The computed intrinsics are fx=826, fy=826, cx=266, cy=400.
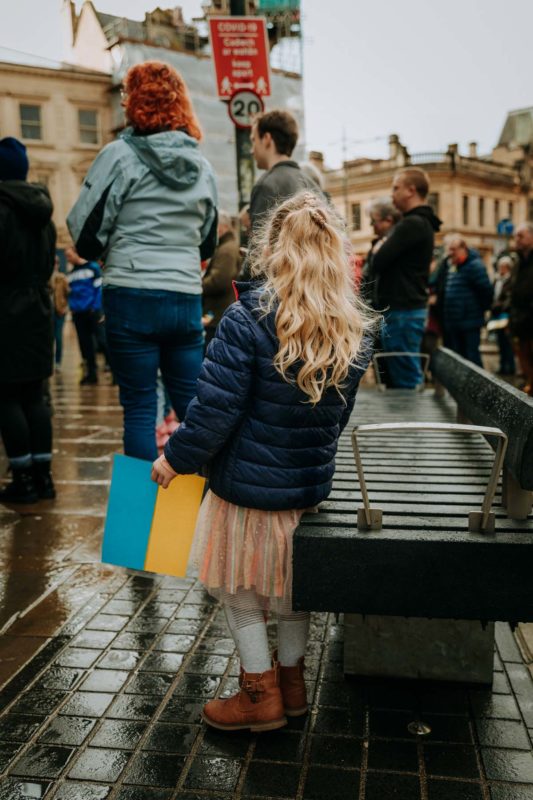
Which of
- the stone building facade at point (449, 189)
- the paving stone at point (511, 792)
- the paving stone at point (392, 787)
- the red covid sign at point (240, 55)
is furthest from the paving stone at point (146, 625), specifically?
the stone building facade at point (449, 189)

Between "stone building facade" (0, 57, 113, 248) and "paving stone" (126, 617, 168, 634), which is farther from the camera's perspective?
"stone building facade" (0, 57, 113, 248)

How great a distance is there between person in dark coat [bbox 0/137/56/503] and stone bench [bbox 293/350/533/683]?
2.37 meters

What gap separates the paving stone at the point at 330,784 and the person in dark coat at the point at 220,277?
480cm

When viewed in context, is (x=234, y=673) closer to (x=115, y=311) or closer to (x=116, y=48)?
(x=115, y=311)

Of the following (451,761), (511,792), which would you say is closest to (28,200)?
(451,761)

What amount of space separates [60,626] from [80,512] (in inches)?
65.4

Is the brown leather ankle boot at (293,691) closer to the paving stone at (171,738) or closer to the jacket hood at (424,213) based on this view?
the paving stone at (171,738)

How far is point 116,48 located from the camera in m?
32.2

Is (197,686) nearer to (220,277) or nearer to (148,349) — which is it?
(148,349)

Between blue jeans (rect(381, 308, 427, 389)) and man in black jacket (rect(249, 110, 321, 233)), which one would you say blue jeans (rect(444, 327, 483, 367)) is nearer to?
Answer: blue jeans (rect(381, 308, 427, 389))

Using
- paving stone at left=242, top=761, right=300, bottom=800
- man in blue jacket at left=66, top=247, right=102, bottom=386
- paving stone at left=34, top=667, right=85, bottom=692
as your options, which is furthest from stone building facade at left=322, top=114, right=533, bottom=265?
paving stone at left=242, top=761, right=300, bottom=800

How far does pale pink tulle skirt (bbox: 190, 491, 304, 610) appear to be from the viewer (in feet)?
8.23

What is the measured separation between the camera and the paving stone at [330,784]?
2193 mm

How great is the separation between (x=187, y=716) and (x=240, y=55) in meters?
7.67
